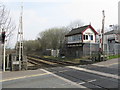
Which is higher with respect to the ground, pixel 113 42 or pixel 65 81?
pixel 113 42

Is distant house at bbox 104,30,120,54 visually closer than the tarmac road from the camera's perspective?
No

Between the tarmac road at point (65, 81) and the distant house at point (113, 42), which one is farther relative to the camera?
the distant house at point (113, 42)

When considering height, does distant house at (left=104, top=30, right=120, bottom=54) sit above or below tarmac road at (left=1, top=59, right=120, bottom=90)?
above

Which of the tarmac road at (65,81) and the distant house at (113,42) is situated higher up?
the distant house at (113,42)

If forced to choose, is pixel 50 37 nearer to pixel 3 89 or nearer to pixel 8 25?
pixel 8 25

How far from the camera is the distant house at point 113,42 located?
29688 millimetres

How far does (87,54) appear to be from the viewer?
27719mm

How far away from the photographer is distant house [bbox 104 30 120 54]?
97.4 feet

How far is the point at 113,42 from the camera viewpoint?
47.6 meters

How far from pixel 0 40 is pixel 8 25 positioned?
650cm

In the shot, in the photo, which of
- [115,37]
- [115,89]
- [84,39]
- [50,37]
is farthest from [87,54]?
[50,37]

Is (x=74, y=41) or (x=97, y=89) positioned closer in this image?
(x=97, y=89)

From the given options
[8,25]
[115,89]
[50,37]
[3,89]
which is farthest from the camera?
[50,37]

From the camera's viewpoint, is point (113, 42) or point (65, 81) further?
point (113, 42)
